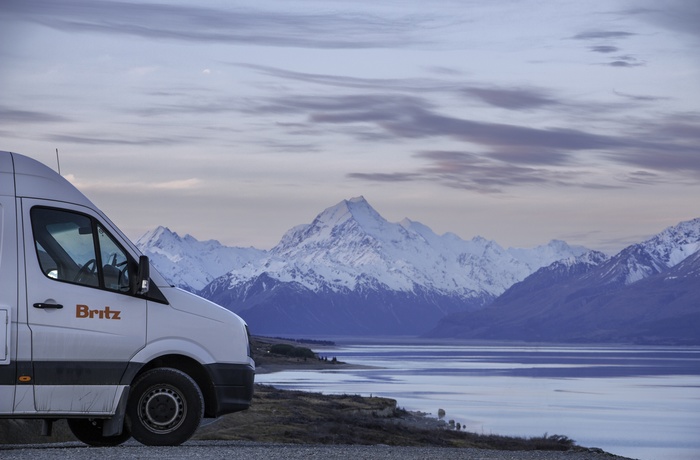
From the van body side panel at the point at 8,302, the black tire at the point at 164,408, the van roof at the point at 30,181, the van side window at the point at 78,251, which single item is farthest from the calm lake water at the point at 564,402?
the van body side panel at the point at 8,302

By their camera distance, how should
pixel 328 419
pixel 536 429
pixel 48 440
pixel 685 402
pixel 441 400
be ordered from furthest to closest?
pixel 685 402, pixel 441 400, pixel 536 429, pixel 328 419, pixel 48 440

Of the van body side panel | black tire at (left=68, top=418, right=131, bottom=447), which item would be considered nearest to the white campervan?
the van body side panel

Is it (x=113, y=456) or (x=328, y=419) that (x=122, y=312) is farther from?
(x=328, y=419)

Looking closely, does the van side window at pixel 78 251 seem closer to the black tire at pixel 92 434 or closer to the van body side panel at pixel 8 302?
the van body side panel at pixel 8 302

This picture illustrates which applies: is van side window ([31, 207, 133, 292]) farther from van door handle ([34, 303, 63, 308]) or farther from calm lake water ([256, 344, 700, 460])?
calm lake water ([256, 344, 700, 460])

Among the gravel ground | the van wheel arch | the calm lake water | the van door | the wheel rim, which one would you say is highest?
the van door

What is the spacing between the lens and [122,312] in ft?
54.5

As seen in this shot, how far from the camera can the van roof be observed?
53.7 ft

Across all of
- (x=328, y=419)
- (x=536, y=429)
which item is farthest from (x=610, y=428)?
(x=328, y=419)

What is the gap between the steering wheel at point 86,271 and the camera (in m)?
16.4

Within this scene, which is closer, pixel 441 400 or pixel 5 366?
pixel 5 366

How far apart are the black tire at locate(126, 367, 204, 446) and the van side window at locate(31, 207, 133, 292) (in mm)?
1483

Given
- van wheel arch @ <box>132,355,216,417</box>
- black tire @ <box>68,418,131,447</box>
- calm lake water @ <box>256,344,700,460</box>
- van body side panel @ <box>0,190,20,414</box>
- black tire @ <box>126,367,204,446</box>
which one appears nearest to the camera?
van body side panel @ <box>0,190,20,414</box>

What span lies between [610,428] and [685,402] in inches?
1306
